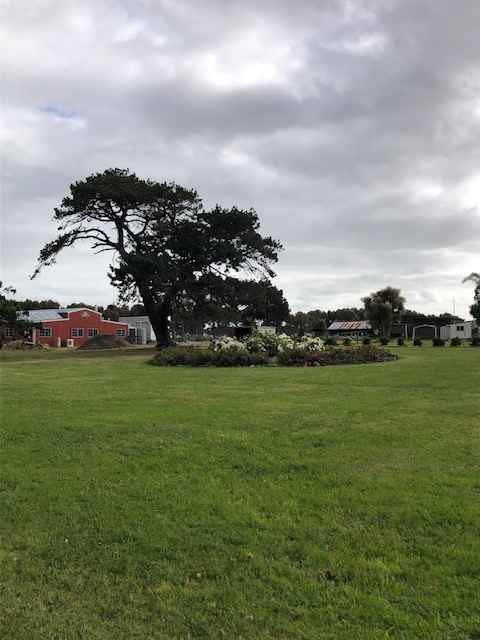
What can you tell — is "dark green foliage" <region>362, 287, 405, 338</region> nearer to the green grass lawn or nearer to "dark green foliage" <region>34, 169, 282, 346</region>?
"dark green foliage" <region>34, 169, 282, 346</region>

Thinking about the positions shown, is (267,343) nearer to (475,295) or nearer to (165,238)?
(165,238)

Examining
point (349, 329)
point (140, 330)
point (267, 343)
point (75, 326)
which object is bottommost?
point (267, 343)

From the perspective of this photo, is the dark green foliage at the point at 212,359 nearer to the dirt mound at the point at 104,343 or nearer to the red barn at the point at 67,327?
the dirt mound at the point at 104,343

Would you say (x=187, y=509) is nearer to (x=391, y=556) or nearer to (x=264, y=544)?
(x=264, y=544)

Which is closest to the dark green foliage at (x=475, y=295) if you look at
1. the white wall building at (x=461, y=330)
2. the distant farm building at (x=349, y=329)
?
the white wall building at (x=461, y=330)

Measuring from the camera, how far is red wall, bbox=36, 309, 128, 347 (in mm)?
52344

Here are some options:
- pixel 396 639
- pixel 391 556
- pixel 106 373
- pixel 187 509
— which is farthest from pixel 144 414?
pixel 106 373

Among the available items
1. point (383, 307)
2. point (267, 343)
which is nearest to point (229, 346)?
point (267, 343)

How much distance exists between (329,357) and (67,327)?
4094 centimetres

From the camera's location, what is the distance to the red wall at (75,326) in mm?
52344

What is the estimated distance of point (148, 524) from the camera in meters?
3.89

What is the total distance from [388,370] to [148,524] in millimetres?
12274

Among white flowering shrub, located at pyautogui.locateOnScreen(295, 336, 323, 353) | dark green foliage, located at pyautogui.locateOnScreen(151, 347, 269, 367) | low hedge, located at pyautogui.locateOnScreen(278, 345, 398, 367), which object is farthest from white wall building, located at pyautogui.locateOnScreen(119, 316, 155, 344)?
low hedge, located at pyautogui.locateOnScreen(278, 345, 398, 367)

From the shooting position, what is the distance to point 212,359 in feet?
59.6
